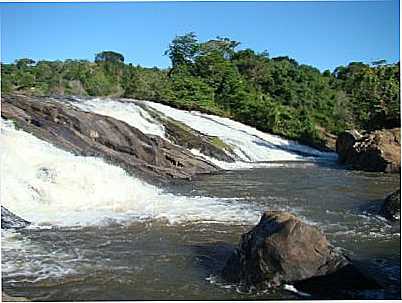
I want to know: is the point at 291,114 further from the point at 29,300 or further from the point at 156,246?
the point at 29,300

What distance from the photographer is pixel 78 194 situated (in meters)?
7.33

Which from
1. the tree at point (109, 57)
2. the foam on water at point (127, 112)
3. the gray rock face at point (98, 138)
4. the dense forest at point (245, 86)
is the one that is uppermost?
the tree at point (109, 57)

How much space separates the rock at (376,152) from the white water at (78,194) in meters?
5.32

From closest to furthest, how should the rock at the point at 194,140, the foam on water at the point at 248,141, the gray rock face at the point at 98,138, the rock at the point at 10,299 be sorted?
the rock at the point at 10,299
the gray rock face at the point at 98,138
the rock at the point at 194,140
the foam on water at the point at 248,141

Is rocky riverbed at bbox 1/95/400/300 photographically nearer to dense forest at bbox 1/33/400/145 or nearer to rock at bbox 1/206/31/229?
rock at bbox 1/206/31/229

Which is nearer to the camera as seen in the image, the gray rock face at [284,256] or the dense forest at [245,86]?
the gray rock face at [284,256]

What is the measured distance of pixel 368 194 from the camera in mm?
8398

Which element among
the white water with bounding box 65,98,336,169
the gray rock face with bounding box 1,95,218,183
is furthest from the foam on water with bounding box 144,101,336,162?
the gray rock face with bounding box 1,95,218,183

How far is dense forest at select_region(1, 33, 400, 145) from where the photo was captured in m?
17.6

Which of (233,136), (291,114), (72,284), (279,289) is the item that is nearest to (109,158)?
(72,284)

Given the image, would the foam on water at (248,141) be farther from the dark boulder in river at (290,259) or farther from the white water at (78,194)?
the dark boulder in river at (290,259)

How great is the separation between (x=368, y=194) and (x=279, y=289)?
4.81m

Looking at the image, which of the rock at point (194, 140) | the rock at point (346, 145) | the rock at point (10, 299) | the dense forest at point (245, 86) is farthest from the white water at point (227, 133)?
the rock at point (10, 299)

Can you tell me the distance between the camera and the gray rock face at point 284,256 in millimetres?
4031
